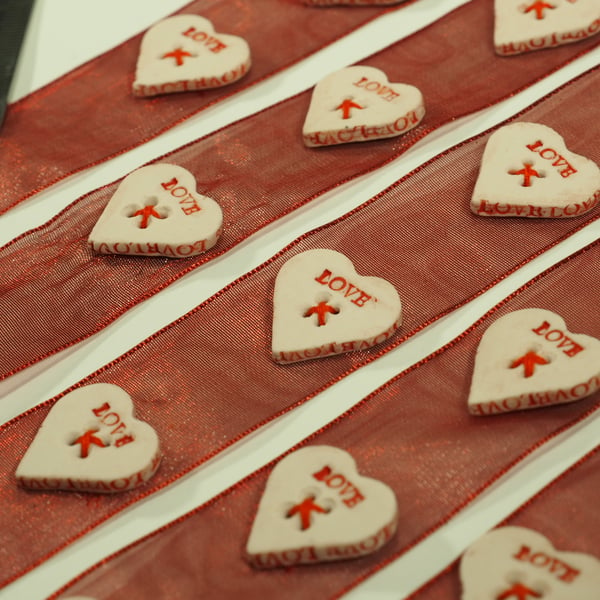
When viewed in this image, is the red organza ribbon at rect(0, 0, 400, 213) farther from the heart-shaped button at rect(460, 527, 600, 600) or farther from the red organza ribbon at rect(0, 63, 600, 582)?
the heart-shaped button at rect(460, 527, 600, 600)

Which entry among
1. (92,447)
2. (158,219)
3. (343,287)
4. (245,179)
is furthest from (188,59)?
(92,447)

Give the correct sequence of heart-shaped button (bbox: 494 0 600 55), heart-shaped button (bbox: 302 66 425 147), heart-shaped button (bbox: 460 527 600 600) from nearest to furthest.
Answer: heart-shaped button (bbox: 460 527 600 600) < heart-shaped button (bbox: 302 66 425 147) < heart-shaped button (bbox: 494 0 600 55)

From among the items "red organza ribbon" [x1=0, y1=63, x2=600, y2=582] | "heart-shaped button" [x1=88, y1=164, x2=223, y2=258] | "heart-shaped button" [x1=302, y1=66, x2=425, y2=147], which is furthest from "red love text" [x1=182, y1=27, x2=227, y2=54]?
"red organza ribbon" [x1=0, y1=63, x2=600, y2=582]

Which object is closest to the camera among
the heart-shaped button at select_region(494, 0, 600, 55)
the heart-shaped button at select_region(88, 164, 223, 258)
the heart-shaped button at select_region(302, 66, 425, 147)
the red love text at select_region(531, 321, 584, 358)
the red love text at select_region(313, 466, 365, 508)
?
the red love text at select_region(313, 466, 365, 508)

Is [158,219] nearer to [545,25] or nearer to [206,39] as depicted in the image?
[206,39]

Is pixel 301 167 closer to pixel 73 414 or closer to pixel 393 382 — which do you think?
pixel 393 382
